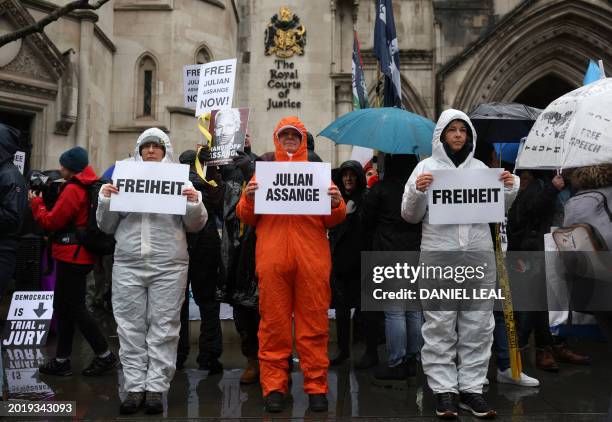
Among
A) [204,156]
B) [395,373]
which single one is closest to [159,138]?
[204,156]

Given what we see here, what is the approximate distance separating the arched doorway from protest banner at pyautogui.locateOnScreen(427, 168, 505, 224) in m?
22.9

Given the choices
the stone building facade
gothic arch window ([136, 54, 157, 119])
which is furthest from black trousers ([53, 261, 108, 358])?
gothic arch window ([136, 54, 157, 119])

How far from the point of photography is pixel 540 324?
6.10 m

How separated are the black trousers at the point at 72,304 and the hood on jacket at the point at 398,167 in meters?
2.86

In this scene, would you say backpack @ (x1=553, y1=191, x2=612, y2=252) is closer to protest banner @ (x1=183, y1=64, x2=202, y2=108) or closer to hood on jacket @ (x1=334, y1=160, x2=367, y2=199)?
hood on jacket @ (x1=334, y1=160, x2=367, y2=199)

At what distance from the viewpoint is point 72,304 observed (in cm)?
551

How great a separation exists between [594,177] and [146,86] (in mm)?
12549

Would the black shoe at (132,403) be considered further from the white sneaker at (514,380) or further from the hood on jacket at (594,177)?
the hood on jacket at (594,177)

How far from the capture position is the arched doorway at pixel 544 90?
→ 25.9 m

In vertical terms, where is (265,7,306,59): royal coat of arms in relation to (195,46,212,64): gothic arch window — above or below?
above

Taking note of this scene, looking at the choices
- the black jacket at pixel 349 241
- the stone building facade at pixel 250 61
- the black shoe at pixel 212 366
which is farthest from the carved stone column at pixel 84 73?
the black shoe at pixel 212 366

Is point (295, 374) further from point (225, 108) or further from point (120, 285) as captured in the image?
point (225, 108)

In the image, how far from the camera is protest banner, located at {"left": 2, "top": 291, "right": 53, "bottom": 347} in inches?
205

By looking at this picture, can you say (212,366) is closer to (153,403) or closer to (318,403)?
(153,403)
